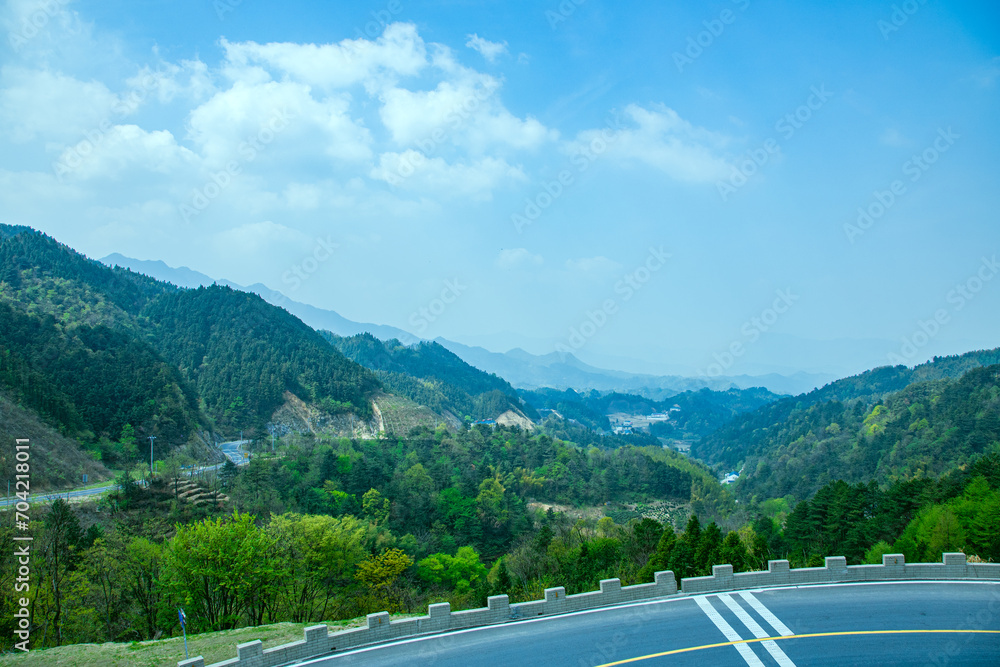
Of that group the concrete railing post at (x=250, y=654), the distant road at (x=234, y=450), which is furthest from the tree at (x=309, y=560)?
the distant road at (x=234, y=450)

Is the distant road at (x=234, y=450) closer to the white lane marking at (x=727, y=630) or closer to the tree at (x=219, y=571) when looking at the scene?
the tree at (x=219, y=571)

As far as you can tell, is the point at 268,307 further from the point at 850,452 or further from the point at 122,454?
the point at 850,452

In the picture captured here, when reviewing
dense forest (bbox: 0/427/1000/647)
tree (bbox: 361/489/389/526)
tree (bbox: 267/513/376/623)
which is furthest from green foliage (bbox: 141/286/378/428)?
tree (bbox: 267/513/376/623)

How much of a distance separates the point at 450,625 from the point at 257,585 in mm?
14285

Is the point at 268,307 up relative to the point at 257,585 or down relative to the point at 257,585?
up

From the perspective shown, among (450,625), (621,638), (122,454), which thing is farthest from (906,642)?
(122,454)

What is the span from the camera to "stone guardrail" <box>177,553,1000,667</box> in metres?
14.3

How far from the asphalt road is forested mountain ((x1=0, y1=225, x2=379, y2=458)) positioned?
5816 cm

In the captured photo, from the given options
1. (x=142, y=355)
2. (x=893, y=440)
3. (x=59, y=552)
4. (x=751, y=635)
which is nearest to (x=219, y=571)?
A: (x=59, y=552)

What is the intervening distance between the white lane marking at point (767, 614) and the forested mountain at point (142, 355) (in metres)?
62.0

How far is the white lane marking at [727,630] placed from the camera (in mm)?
13294

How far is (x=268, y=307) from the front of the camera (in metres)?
134

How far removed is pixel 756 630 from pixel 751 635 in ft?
1.00

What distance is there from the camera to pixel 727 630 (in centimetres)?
1467
